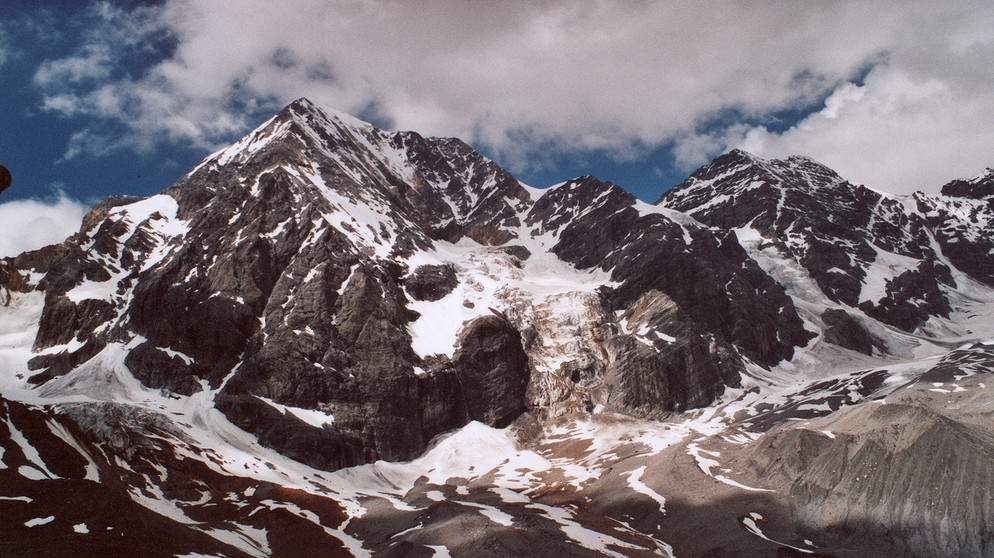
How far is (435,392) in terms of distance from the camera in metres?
127

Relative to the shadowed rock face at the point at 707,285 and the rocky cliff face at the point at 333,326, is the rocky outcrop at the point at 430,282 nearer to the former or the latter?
the rocky cliff face at the point at 333,326

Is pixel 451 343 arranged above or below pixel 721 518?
above

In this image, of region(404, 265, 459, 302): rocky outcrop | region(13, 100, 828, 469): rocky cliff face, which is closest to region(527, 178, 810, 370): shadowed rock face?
region(13, 100, 828, 469): rocky cliff face

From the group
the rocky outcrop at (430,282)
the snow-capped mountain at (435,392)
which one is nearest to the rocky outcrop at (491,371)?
the snow-capped mountain at (435,392)

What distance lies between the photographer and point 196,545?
176 ft

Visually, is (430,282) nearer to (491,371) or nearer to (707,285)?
(491,371)

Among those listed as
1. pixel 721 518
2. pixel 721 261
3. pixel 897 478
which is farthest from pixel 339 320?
pixel 721 261

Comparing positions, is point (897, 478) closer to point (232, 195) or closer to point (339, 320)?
point (339, 320)

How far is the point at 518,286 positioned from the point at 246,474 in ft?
315

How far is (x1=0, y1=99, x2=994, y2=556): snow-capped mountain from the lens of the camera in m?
63.8

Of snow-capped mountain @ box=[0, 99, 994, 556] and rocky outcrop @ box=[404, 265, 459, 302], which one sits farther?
rocky outcrop @ box=[404, 265, 459, 302]

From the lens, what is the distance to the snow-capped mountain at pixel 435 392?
209ft

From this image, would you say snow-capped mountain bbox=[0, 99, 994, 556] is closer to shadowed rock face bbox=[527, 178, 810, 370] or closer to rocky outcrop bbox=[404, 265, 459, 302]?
rocky outcrop bbox=[404, 265, 459, 302]

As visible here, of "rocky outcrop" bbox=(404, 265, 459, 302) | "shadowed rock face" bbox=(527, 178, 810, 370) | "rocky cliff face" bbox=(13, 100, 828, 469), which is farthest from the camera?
"shadowed rock face" bbox=(527, 178, 810, 370)
